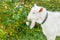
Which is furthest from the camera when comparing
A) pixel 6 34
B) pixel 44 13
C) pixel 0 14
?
pixel 0 14

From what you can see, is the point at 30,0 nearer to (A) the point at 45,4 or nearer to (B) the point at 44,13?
(A) the point at 45,4

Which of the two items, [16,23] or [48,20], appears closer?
[48,20]

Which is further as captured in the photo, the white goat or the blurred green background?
the blurred green background

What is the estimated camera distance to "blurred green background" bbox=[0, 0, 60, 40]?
5.88 meters

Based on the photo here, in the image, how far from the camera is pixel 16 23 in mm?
6066

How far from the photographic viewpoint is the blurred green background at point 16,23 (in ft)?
19.3

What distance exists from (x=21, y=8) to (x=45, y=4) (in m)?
0.79

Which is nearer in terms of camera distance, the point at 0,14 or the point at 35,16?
the point at 35,16

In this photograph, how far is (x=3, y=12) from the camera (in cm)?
639

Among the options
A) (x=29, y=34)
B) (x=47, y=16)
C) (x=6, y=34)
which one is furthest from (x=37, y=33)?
(x=47, y=16)

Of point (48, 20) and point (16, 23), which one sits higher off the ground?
point (48, 20)

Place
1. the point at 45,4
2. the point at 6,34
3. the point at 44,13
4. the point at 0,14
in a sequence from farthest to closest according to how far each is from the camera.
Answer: the point at 45,4, the point at 0,14, the point at 6,34, the point at 44,13

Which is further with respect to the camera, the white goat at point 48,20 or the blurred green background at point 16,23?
the blurred green background at point 16,23

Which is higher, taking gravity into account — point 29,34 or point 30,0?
point 30,0
